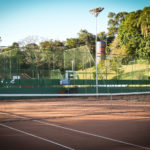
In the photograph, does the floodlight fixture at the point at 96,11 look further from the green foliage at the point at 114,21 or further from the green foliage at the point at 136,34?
the green foliage at the point at 114,21

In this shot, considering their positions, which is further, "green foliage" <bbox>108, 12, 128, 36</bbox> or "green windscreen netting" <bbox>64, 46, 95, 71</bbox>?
"green foliage" <bbox>108, 12, 128, 36</bbox>

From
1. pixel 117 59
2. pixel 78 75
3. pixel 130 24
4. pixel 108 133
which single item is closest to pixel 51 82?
pixel 78 75

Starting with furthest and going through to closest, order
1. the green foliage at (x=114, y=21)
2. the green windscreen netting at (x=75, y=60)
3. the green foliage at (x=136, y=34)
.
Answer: the green foliage at (x=114, y=21), the green foliage at (x=136, y=34), the green windscreen netting at (x=75, y=60)

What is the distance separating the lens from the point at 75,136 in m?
6.12

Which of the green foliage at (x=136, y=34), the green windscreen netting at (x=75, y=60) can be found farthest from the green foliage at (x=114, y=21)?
the green windscreen netting at (x=75, y=60)

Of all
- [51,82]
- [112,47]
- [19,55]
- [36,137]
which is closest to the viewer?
[36,137]

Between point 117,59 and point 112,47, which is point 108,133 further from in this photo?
point 112,47

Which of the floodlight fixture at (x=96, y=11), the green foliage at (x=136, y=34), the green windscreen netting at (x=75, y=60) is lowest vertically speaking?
the green windscreen netting at (x=75, y=60)

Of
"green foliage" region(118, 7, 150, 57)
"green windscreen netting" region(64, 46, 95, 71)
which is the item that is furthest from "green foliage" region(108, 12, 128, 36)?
"green windscreen netting" region(64, 46, 95, 71)

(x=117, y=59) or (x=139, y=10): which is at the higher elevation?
(x=139, y=10)

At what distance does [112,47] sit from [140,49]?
817cm

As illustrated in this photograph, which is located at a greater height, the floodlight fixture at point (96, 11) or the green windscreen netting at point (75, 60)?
the floodlight fixture at point (96, 11)

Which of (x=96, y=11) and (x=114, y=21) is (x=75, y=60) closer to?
(x=96, y=11)

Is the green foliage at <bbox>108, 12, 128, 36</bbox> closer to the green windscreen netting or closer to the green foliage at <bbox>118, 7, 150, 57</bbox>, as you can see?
the green foliage at <bbox>118, 7, 150, 57</bbox>
